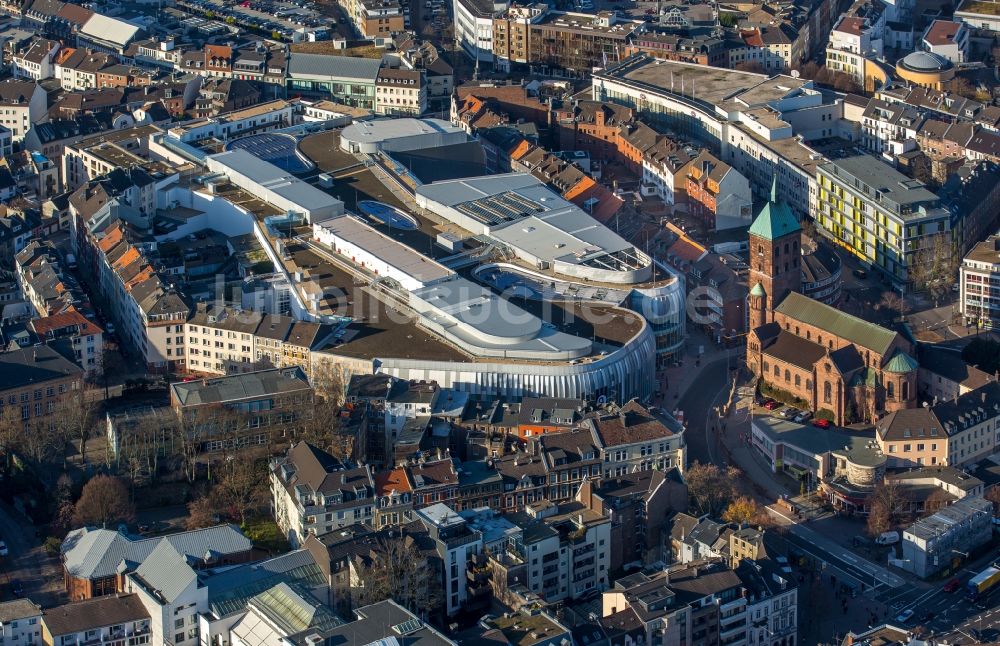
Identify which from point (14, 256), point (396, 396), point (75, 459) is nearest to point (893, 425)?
point (396, 396)

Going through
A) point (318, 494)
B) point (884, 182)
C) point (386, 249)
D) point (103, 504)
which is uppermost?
point (884, 182)

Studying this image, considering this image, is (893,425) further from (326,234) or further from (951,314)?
(326,234)

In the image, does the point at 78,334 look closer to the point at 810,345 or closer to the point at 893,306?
the point at 810,345

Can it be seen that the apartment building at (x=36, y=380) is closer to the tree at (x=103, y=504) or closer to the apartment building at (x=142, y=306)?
the apartment building at (x=142, y=306)

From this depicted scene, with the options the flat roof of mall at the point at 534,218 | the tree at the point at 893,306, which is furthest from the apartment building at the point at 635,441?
the tree at the point at 893,306

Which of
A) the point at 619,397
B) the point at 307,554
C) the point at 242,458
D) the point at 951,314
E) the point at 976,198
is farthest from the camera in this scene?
the point at 976,198

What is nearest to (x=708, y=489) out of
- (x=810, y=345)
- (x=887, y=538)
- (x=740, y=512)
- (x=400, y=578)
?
(x=740, y=512)
